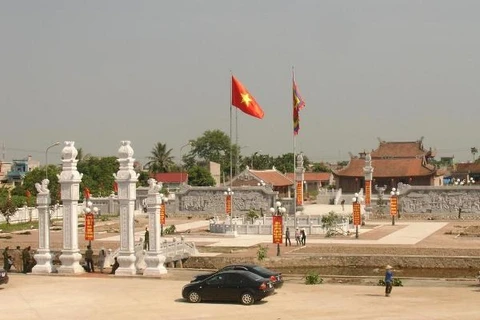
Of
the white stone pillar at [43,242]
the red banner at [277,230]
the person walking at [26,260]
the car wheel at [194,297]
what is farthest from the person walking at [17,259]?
the car wheel at [194,297]

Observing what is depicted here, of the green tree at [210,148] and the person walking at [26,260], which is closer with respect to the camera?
the person walking at [26,260]

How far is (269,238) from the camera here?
50.3m

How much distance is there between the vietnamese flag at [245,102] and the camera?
44.8m

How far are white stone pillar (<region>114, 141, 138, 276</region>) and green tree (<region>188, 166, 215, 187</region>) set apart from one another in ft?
282

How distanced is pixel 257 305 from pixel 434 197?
157ft

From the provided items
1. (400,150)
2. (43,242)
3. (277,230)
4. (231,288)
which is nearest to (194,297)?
(231,288)

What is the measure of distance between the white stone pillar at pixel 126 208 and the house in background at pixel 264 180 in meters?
58.8

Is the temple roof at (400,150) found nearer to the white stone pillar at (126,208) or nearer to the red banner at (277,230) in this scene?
the red banner at (277,230)

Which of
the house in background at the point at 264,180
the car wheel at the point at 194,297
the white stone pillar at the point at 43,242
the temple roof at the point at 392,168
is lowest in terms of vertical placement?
the car wheel at the point at 194,297

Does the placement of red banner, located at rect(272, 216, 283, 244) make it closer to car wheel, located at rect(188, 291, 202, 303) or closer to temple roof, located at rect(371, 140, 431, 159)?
car wheel, located at rect(188, 291, 202, 303)

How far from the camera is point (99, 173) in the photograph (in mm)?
105188

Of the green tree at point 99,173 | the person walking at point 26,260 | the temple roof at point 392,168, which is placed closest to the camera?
the person walking at point 26,260

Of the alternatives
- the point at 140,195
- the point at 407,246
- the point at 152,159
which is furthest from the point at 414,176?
the point at 407,246

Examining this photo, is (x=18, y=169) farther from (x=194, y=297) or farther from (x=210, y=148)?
(x=194, y=297)
